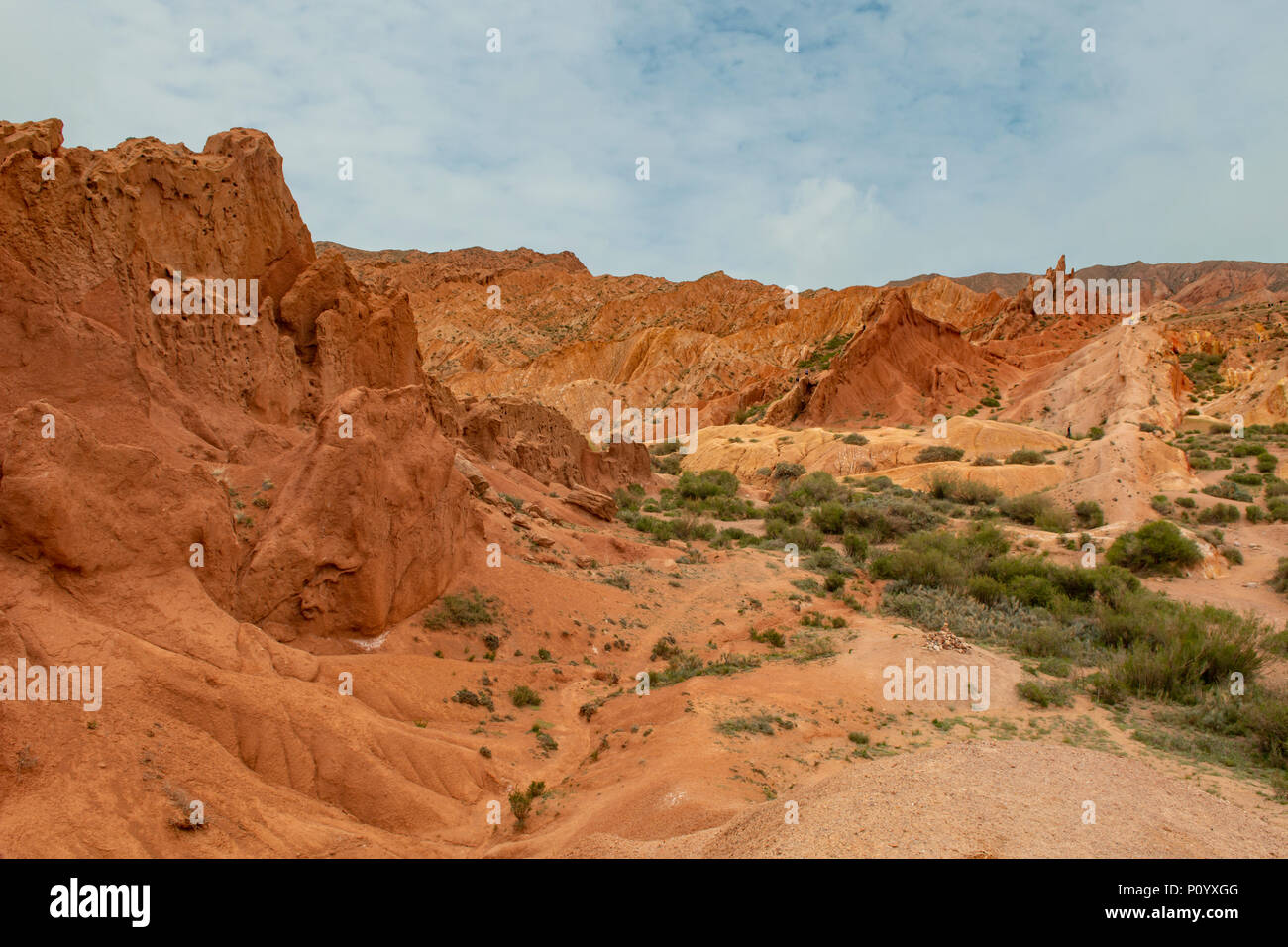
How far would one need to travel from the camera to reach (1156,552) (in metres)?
17.0

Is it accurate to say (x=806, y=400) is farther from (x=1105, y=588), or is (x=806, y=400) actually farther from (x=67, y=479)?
(x=67, y=479)

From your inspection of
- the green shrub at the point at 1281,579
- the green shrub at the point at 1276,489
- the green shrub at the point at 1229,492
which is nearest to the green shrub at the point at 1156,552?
the green shrub at the point at 1281,579

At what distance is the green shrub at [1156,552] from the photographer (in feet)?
55.2

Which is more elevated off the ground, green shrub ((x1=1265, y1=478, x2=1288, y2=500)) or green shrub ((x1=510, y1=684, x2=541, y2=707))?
green shrub ((x1=1265, y1=478, x2=1288, y2=500))

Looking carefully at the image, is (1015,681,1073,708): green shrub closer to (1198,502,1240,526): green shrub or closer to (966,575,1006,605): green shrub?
(966,575,1006,605): green shrub

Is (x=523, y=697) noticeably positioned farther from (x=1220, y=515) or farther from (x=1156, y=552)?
(x=1220, y=515)

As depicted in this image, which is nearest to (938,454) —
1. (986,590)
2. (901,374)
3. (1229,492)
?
(1229,492)

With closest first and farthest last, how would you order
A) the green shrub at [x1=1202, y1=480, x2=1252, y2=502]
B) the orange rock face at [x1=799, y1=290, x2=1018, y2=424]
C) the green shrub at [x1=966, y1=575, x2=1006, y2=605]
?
the green shrub at [x1=966, y1=575, x2=1006, y2=605]
the green shrub at [x1=1202, y1=480, x2=1252, y2=502]
the orange rock face at [x1=799, y1=290, x2=1018, y2=424]

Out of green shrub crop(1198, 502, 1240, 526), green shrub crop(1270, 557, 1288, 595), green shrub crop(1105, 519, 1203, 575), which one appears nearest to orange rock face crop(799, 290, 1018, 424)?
green shrub crop(1198, 502, 1240, 526)

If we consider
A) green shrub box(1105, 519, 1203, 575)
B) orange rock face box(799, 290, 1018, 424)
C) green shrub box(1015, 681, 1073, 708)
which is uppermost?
orange rock face box(799, 290, 1018, 424)

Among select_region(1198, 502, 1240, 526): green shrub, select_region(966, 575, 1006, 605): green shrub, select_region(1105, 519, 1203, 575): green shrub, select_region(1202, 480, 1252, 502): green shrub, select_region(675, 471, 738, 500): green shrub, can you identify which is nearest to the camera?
select_region(966, 575, 1006, 605): green shrub

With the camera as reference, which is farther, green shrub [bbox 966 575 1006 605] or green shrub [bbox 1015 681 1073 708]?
green shrub [bbox 966 575 1006 605]

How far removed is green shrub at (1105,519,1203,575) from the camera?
16828mm

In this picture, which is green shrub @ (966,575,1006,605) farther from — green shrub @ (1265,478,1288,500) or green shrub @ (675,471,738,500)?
green shrub @ (1265,478,1288,500)
